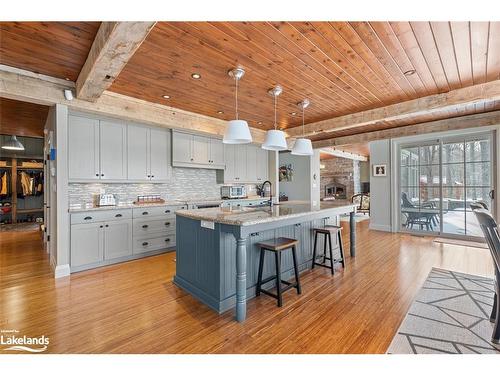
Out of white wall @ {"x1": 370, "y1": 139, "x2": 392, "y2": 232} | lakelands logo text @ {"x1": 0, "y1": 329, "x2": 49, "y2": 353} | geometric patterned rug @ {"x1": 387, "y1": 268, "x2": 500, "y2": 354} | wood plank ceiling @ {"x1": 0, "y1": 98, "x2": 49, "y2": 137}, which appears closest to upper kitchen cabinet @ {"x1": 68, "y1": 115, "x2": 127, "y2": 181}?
wood plank ceiling @ {"x1": 0, "y1": 98, "x2": 49, "y2": 137}

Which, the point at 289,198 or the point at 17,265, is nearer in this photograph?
the point at 17,265

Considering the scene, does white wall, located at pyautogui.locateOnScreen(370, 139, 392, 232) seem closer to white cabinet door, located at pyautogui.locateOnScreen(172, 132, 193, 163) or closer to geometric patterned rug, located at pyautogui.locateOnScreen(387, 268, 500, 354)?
geometric patterned rug, located at pyautogui.locateOnScreen(387, 268, 500, 354)

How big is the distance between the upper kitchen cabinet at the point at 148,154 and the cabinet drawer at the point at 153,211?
579 mm

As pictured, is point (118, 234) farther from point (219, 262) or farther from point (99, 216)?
point (219, 262)

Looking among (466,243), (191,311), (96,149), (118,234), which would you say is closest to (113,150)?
(96,149)

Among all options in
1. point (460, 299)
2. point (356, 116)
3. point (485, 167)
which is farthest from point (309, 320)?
point (485, 167)

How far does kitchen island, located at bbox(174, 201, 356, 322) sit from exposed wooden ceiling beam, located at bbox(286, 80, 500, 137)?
2.36 m

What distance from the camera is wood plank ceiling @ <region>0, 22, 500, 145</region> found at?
2.11 meters

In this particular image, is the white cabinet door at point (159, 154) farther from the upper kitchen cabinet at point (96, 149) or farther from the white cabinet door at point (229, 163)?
the white cabinet door at point (229, 163)

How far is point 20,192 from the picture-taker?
7336 millimetres

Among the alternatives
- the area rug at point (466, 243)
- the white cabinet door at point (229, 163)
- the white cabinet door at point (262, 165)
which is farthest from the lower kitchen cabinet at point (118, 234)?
the area rug at point (466, 243)
